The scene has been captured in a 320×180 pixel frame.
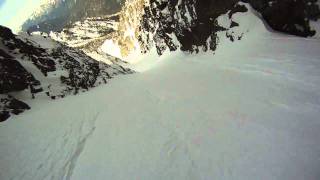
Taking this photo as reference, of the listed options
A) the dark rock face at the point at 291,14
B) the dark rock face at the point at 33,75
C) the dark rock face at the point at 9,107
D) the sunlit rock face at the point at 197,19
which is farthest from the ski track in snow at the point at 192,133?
the sunlit rock face at the point at 197,19

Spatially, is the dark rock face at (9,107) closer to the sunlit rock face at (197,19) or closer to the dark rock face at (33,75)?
the dark rock face at (33,75)

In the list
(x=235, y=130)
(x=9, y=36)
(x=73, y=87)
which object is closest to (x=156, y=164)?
(x=235, y=130)

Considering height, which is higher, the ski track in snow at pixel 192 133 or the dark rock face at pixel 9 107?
the ski track in snow at pixel 192 133

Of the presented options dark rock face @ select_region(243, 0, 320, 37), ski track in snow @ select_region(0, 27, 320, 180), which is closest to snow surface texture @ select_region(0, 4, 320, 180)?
ski track in snow @ select_region(0, 27, 320, 180)

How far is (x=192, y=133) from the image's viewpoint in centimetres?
1425

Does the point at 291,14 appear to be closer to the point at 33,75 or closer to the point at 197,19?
the point at 197,19

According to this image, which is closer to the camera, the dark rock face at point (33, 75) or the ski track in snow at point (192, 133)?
the ski track in snow at point (192, 133)

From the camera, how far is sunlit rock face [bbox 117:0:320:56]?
3691 centimetres

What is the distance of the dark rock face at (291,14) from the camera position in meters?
36.2

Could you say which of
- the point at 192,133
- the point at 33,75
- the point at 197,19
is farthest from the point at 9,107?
the point at 197,19

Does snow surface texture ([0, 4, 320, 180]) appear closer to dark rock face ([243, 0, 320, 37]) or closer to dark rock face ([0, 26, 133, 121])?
dark rock face ([0, 26, 133, 121])

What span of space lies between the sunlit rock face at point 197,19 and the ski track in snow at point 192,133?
1210 centimetres

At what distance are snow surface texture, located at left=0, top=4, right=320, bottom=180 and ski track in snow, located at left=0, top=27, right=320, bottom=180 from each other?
1.4 inches

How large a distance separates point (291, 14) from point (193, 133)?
89.8ft
